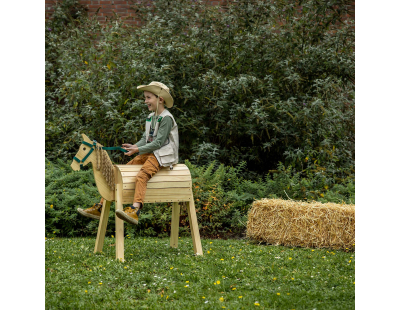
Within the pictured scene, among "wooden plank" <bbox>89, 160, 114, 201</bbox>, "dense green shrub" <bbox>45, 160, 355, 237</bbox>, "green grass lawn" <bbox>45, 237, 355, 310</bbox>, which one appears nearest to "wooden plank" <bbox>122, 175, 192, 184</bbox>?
"wooden plank" <bbox>89, 160, 114, 201</bbox>

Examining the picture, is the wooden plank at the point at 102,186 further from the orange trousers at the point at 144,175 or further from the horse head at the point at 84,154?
the orange trousers at the point at 144,175

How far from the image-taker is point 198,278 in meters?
4.08

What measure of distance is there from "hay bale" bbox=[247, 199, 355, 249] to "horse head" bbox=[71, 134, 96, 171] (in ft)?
7.90

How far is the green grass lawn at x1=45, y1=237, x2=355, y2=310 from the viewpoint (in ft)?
11.3

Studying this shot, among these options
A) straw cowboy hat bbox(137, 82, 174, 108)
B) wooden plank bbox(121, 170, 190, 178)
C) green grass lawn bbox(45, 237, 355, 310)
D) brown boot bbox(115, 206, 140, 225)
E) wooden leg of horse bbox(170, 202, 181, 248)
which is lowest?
green grass lawn bbox(45, 237, 355, 310)

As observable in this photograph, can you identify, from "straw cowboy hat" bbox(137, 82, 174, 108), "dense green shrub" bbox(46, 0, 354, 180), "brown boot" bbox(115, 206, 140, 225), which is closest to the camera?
"brown boot" bbox(115, 206, 140, 225)

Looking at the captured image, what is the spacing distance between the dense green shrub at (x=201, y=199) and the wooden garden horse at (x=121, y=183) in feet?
4.91

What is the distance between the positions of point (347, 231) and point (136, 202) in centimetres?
269

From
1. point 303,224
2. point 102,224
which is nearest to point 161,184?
point 102,224

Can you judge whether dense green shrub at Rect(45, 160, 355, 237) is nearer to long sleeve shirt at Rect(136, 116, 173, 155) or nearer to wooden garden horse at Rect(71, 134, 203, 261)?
wooden garden horse at Rect(71, 134, 203, 261)

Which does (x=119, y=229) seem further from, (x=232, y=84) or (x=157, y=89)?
(x=232, y=84)

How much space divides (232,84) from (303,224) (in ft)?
9.62

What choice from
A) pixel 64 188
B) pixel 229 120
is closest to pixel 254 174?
pixel 229 120

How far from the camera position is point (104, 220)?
5.01 meters
